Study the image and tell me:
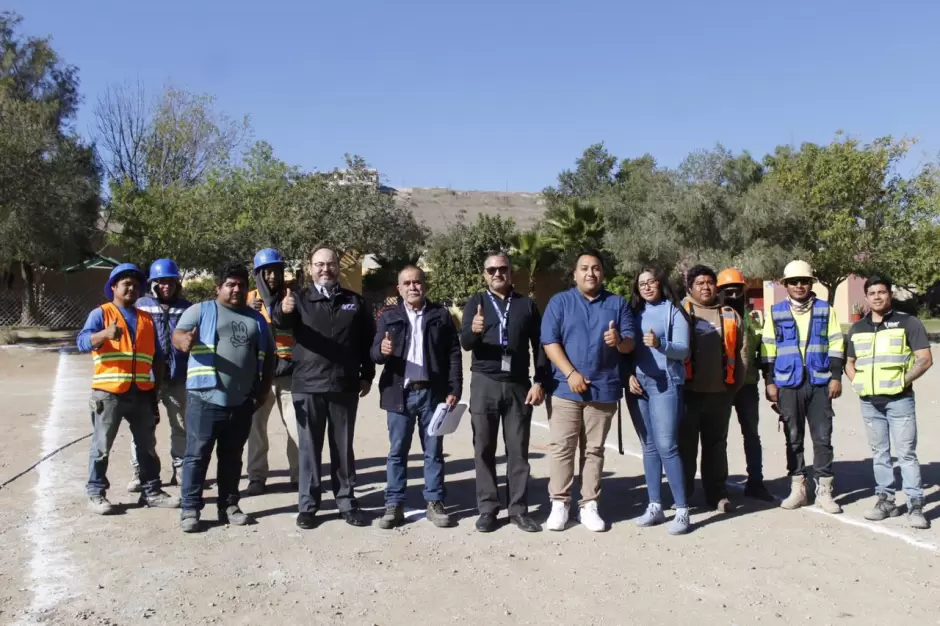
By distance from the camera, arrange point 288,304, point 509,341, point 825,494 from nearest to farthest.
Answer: point 288,304 < point 509,341 < point 825,494

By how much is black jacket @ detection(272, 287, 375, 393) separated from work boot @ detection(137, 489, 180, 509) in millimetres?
1453

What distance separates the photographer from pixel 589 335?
5.84 metres

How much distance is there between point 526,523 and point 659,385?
139cm

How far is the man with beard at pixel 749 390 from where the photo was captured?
6621 mm

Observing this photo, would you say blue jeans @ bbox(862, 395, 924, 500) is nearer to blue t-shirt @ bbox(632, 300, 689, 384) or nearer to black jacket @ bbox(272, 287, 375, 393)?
blue t-shirt @ bbox(632, 300, 689, 384)

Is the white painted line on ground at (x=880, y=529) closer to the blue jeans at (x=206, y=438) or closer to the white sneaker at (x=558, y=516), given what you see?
the white sneaker at (x=558, y=516)

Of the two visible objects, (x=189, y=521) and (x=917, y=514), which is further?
(x=917, y=514)

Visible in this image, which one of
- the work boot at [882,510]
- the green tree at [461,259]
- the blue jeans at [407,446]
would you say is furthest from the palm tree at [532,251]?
the blue jeans at [407,446]

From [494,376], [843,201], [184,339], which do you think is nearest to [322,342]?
[184,339]

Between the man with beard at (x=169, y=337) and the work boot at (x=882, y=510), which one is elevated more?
the man with beard at (x=169, y=337)

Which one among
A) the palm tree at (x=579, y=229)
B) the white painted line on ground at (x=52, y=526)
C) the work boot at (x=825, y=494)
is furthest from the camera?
the palm tree at (x=579, y=229)

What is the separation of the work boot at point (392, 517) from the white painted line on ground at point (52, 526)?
Result: 200 centimetres

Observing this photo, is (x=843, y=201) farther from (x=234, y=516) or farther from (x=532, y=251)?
(x=234, y=516)

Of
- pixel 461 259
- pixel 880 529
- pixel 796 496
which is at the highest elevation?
pixel 461 259
